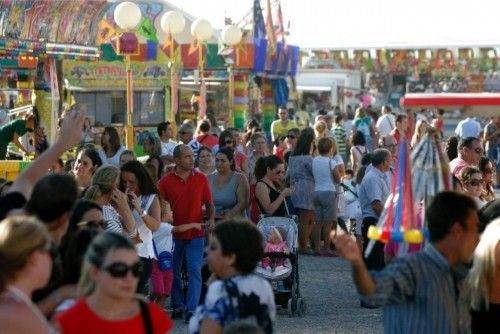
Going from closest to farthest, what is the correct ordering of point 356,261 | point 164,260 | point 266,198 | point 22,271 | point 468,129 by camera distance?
point 22,271, point 356,261, point 164,260, point 266,198, point 468,129

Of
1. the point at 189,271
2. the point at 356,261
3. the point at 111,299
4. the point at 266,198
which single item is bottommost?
the point at 189,271

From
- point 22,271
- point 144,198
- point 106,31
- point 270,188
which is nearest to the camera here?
point 22,271

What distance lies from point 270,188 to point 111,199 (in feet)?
14.5

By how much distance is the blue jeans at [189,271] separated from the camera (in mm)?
11758

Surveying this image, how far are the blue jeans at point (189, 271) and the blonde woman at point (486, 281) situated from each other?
17.6ft

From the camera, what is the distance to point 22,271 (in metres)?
4.93

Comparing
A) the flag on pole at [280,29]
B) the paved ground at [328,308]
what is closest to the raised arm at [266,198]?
the paved ground at [328,308]

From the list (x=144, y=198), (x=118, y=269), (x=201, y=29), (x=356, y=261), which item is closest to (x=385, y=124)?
(x=201, y=29)

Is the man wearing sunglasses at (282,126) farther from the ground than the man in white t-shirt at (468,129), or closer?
farther from the ground

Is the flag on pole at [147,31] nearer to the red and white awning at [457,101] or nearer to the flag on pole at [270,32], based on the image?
the flag on pole at [270,32]

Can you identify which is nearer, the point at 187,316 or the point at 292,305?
the point at 187,316

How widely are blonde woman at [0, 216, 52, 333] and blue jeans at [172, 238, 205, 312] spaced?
6776mm

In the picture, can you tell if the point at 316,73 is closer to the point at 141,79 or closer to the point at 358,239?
the point at 141,79

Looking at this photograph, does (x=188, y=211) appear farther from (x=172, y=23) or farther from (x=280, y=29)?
(x=280, y=29)
